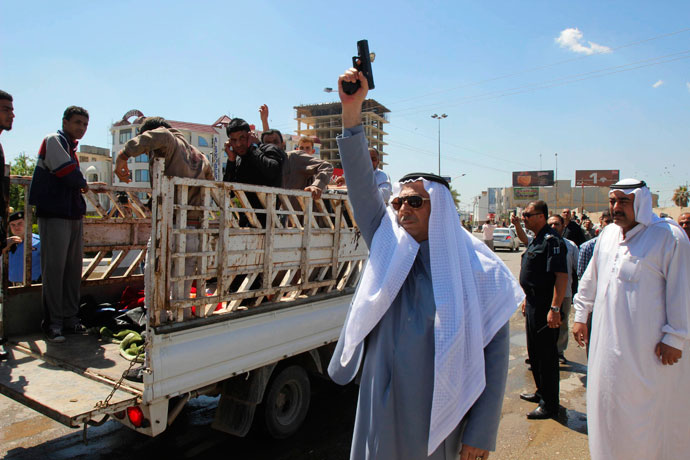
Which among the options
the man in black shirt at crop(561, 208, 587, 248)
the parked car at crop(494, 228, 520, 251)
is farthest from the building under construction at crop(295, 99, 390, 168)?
the man in black shirt at crop(561, 208, 587, 248)

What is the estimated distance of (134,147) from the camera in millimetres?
3521

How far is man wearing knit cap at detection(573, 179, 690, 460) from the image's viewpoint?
2936 millimetres

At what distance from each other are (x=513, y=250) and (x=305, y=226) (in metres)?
25.1

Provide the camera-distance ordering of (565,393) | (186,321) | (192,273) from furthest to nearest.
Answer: (565,393)
(192,273)
(186,321)

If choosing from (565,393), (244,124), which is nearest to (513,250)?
(565,393)

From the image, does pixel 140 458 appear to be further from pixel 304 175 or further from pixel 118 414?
pixel 304 175

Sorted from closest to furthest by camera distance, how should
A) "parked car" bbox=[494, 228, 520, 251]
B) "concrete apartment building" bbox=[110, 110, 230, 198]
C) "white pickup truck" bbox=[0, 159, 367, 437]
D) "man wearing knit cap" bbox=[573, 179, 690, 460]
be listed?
1. "white pickup truck" bbox=[0, 159, 367, 437]
2. "man wearing knit cap" bbox=[573, 179, 690, 460]
3. "parked car" bbox=[494, 228, 520, 251]
4. "concrete apartment building" bbox=[110, 110, 230, 198]

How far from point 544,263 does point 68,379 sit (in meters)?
4.06

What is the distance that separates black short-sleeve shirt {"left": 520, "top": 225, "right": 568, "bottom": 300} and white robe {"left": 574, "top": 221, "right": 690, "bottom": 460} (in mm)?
1106

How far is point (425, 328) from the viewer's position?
5.73 feet

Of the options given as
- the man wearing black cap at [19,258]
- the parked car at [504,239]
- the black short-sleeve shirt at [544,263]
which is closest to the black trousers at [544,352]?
the black short-sleeve shirt at [544,263]

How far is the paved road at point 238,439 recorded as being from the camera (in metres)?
3.62

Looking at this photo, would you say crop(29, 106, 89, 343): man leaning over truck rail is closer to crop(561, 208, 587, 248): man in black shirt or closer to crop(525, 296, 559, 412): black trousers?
crop(525, 296, 559, 412): black trousers

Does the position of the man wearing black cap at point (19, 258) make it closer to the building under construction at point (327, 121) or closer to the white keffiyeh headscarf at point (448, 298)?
the white keffiyeh headscarf at point (448, 298)
